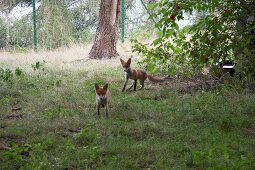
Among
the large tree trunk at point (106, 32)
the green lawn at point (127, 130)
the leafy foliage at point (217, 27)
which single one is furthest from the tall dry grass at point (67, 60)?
the leafy foliage at point (217, 27)

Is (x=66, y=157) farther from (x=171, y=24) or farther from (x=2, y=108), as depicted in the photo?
(x=2, y=108)

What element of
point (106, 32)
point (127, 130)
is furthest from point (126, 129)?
point (106, 32)

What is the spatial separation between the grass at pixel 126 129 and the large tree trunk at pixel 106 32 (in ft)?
19.4

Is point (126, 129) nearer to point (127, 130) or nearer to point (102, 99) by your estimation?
point (127, 130)

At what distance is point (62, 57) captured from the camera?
57.3ft

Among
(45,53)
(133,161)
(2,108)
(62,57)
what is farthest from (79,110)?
(45,53)

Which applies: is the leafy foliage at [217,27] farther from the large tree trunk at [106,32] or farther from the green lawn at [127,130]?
the large tree trunk at [106,32]

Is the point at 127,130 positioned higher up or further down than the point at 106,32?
further down

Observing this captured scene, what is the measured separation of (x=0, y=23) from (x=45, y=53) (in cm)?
495

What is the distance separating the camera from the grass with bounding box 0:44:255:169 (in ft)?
18.5

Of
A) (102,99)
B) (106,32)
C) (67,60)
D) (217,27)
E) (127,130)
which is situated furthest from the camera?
(106,32)

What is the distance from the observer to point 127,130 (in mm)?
7195

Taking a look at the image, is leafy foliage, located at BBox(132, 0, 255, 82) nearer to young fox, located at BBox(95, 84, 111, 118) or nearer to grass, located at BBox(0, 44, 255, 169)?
grass, located at BBox(0, 44, 255, 169)

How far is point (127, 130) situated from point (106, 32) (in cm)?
1056
